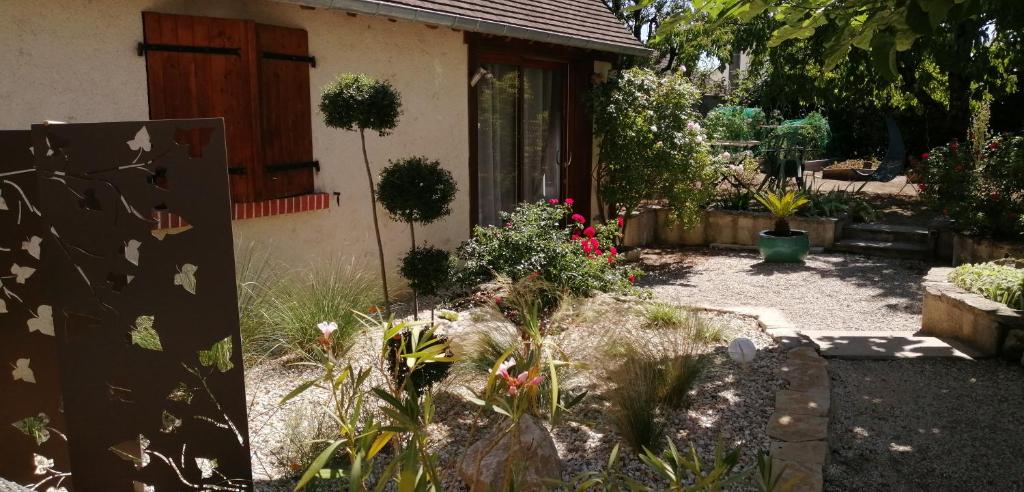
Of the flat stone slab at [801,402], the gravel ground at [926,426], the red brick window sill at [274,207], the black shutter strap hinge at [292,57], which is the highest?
the black shutter strap hinge at [292,57]

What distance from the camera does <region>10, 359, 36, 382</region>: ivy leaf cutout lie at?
320 cm

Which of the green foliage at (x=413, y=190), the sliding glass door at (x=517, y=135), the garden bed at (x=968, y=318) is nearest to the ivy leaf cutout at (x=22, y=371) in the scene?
the green foliage at (x=413, y=190)

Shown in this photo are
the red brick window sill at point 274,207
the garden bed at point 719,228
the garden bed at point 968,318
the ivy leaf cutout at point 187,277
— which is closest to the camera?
the ivy leaf cutout at point 187,277

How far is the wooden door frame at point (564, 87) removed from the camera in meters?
7.98

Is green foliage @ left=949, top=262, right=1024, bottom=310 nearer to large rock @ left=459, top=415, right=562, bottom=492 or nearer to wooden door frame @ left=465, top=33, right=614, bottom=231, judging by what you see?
large rock @ left=459, top=415, right=562, bottom=492

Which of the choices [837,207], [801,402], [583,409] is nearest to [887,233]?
[837,207]

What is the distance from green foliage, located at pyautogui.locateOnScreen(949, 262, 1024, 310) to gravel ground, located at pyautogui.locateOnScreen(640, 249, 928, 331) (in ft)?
2.04

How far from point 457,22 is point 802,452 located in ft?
15.1

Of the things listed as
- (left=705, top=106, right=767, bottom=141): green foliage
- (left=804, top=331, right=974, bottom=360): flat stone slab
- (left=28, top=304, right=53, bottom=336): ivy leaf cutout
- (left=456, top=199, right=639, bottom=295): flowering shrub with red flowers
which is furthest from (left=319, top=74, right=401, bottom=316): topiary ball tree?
(left=705, top=106, right=767, bottom=141): green foliage

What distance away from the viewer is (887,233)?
10352mm

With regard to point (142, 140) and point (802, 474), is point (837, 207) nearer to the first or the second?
point (802, 474)

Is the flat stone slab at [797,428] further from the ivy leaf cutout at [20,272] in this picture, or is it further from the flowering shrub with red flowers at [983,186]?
the flowering shrub with red flowers at [983,186]

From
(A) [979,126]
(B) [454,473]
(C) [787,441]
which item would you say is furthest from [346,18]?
(A) [979,126]

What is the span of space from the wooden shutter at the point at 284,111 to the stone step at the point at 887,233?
7.40 metres
